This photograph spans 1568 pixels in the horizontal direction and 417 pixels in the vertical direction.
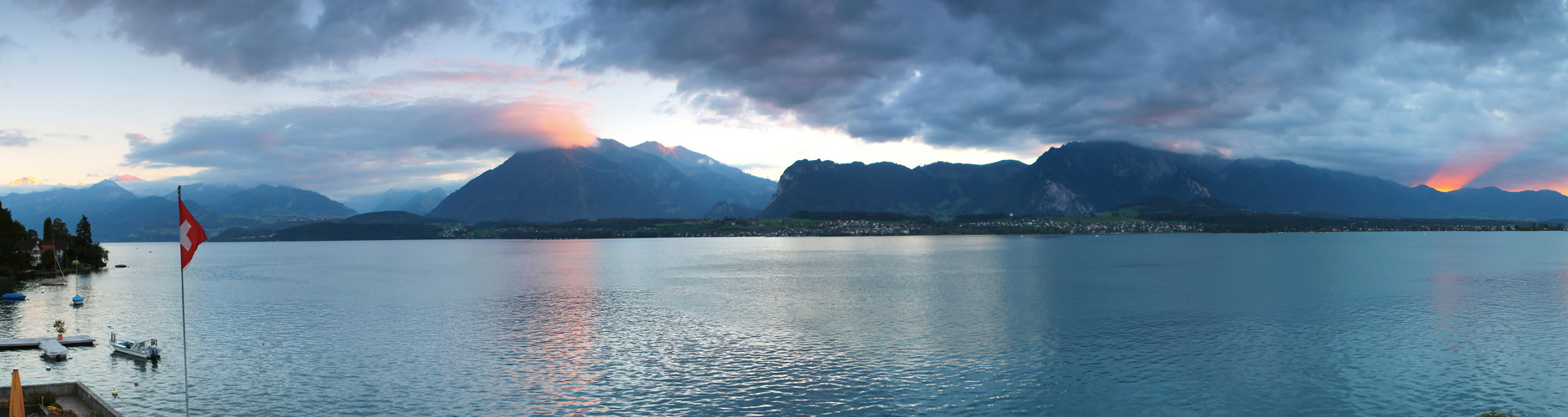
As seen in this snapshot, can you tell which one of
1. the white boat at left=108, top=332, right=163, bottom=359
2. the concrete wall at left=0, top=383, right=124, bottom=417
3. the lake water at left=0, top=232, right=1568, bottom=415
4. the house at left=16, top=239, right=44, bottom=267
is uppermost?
the house at left=16, top=239, right=44, bottom=267

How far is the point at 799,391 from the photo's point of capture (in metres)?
39.0

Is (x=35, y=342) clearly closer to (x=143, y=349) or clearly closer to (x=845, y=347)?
(x=143, y=349)

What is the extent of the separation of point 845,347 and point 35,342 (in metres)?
61.5

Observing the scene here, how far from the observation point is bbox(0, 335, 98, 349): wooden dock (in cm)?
5650

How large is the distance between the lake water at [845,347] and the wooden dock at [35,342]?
2685 millimetres

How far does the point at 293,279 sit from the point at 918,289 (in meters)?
111

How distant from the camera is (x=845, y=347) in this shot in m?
52.9

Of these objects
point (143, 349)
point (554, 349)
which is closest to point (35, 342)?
point (143, 349)

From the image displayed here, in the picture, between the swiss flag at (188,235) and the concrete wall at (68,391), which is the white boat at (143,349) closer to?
the concrete wall at (68,391)

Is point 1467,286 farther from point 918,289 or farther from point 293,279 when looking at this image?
point 293,279

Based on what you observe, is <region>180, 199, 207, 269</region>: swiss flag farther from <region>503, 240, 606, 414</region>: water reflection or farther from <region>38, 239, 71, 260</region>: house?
<region>38, 239, 71, 260</region>: house

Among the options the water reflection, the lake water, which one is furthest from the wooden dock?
the water reflection

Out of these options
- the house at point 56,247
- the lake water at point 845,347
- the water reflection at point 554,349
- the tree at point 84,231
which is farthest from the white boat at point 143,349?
the tree at point 84,231

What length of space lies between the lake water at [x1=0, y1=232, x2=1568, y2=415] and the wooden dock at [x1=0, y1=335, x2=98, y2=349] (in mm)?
2685
